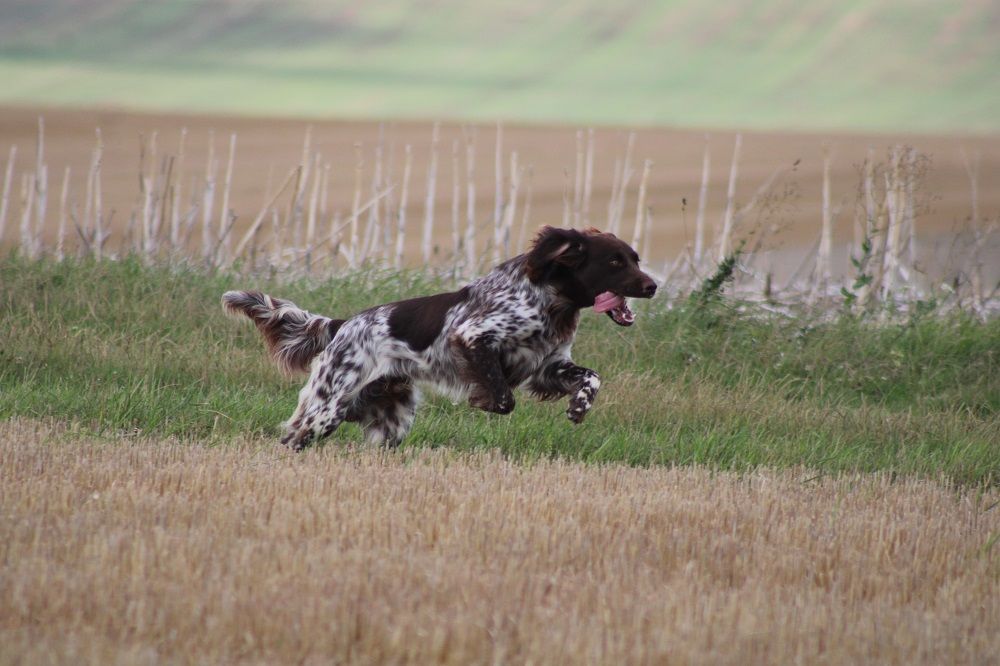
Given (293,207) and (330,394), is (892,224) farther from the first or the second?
(330,394)

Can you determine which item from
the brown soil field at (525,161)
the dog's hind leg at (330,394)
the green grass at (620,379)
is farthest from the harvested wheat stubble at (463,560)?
the brown soil field at (525,161)

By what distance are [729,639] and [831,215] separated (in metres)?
7.51

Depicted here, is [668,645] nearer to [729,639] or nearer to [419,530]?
[729,639]

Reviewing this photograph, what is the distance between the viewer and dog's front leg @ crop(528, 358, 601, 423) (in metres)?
5.85

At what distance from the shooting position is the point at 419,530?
180 inches

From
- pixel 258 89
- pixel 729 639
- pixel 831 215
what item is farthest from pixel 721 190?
pixel 729 639

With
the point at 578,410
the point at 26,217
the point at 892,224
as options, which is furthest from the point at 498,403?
the point at 26,217

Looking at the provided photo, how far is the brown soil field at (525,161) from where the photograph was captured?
941 inches

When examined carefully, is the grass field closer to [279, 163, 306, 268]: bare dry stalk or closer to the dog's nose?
the dog's nose

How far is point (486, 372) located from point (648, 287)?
91 centimetres

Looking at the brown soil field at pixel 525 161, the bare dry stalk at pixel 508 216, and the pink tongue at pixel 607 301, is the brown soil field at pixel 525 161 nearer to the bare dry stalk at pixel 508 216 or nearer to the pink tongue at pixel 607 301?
the bare dry stalk at pixel 508 216

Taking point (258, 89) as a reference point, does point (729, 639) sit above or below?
below

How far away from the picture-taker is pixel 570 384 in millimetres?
6043

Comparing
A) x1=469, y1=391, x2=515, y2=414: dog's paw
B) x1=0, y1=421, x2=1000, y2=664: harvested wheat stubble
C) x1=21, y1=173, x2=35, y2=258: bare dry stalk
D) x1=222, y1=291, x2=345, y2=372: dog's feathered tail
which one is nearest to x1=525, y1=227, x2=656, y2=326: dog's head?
x1=469, y1=391, x2=515, y2=414: dog's paw
